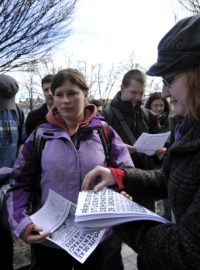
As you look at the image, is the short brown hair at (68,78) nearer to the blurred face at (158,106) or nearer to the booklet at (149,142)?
the booklet at (149,142)

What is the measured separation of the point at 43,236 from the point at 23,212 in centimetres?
28

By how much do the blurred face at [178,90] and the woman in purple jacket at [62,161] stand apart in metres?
0.90

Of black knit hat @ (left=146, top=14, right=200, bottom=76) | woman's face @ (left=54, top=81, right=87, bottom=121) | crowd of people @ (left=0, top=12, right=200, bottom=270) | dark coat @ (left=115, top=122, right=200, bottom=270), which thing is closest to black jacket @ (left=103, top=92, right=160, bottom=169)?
crowd of people @ (left=0, top=12, right=200, bottom=270)

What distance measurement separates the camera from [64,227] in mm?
1736

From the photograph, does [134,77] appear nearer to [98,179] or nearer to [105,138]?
[105,138]

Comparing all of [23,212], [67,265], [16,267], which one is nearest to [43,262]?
[67,265]

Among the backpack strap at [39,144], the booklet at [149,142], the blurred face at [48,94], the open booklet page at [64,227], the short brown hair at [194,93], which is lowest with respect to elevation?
the open booklet page at [64,227]

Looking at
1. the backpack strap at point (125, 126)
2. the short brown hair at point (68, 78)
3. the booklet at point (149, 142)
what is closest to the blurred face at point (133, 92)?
the backpack strap at point (125, 126)

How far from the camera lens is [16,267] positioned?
3035 millimetres

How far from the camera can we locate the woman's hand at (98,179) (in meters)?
1.55

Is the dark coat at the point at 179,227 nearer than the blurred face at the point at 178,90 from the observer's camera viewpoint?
Yes

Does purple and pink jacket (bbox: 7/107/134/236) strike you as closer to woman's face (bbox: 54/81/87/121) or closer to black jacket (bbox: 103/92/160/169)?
woman's face (bbox: 54/81/87/121)

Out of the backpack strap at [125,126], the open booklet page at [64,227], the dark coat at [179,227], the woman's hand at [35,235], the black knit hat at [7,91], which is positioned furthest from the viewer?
the backpack strap at [125,126]

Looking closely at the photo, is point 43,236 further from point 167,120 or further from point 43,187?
point 167,120
